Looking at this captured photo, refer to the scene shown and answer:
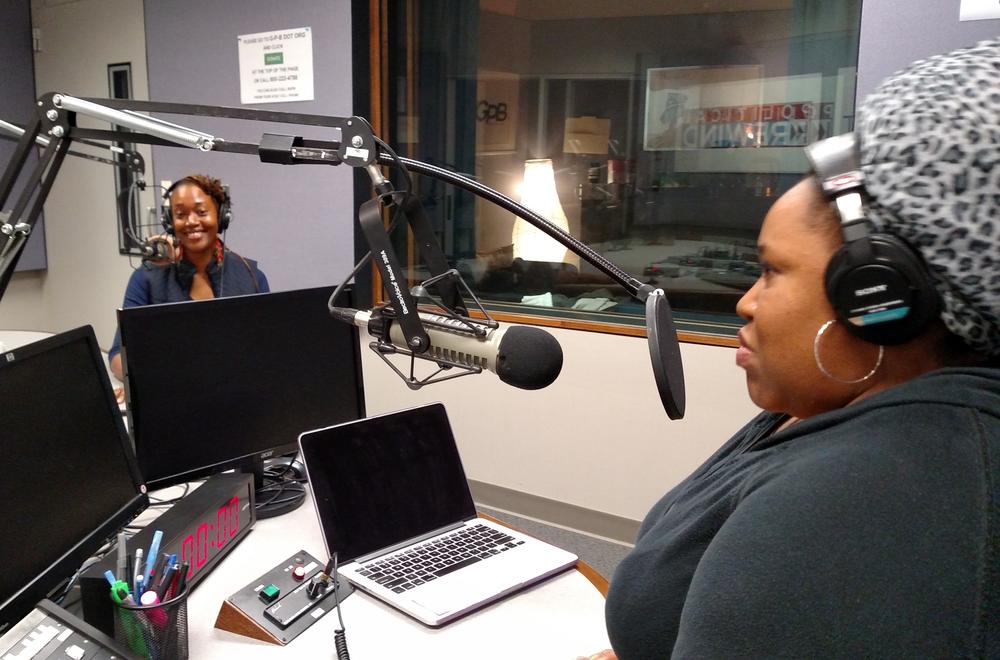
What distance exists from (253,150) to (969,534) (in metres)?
0.92

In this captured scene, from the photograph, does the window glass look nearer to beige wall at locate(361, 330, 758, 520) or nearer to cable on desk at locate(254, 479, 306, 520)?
beige wall at locate(361, 330, 758, 520)

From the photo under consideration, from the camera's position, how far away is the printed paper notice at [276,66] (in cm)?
328

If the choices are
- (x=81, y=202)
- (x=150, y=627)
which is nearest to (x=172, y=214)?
(x=150, y=627)

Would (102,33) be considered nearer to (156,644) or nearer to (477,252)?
(477,252)

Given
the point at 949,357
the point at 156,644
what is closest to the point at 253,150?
the point at 156,644

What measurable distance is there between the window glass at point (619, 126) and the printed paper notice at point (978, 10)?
0.37 metres

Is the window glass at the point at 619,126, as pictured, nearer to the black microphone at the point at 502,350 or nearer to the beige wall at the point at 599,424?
the beige wall at the point at 599,424

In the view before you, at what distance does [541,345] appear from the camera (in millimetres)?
851

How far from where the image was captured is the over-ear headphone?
632 millimetres

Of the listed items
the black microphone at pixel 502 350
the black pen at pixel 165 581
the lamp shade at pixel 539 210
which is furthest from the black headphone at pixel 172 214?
the black microphone at pixel 502 350

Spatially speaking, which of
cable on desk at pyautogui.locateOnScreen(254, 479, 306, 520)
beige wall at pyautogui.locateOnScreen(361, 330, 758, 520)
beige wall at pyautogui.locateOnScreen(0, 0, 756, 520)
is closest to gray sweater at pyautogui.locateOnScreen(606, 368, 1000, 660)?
cable on desk at pyautogui.locateOnScreen(254, 479, 306, 520)

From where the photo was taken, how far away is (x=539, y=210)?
9.95 feet

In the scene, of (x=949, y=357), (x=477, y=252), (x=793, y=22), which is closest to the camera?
(x=949, y=357)

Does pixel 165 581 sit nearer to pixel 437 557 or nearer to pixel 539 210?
pixel 437 557
